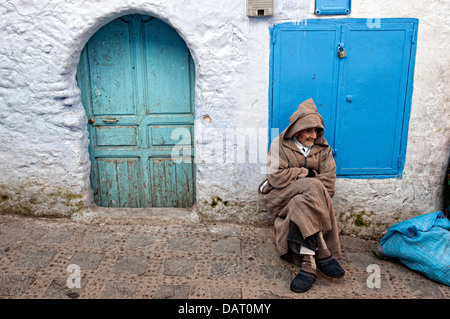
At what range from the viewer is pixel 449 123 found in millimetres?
3828

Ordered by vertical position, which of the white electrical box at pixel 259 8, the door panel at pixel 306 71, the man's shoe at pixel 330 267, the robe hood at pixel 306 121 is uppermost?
the white electrical box at pixel 259 8

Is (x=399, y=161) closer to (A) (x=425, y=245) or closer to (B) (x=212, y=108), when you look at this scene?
(A) (x=425, y=245)

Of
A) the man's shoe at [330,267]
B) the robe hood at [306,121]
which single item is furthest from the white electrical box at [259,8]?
the man's shoe at [330,267]

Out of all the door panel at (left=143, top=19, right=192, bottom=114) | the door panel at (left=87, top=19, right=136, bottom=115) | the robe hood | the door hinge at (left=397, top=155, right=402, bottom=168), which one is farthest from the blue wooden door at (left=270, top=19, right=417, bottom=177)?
the door panel at (left=87, top=19, right=136, bottom=115)

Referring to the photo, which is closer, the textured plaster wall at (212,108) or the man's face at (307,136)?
the man's face at (307,136)

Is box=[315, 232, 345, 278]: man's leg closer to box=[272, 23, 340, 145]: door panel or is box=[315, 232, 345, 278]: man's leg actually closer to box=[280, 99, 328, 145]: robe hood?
box=[280, 99, 328, 145]: robe hood

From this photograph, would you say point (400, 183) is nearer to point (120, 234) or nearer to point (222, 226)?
point (222, 226)

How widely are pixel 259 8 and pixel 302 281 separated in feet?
7.66

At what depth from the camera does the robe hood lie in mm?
3348

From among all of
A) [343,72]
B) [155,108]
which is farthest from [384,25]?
[155,108]

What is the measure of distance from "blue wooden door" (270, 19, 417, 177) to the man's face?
13.1 inches

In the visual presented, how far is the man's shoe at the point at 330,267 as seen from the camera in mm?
3205

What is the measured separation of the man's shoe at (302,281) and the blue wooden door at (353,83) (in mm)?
1192

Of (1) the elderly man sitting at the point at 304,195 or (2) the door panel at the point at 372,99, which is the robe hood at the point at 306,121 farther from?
(2) the door panel at the point at 372,99
